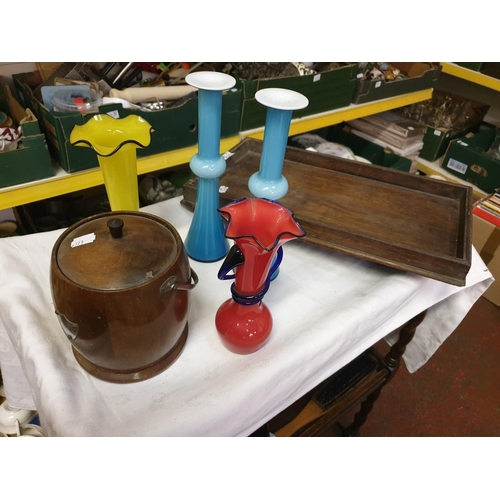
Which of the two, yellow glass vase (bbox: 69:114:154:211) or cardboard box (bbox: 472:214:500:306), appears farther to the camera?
cardboard box (bbox: 472:214:500:306)

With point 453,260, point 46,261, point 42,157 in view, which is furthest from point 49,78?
point 453,260

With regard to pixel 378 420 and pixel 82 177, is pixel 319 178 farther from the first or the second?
pixel 378 420

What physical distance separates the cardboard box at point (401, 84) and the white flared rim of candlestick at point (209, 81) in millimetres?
1125

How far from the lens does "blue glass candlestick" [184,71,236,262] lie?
25.2 inches

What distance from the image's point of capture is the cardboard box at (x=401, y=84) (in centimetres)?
162

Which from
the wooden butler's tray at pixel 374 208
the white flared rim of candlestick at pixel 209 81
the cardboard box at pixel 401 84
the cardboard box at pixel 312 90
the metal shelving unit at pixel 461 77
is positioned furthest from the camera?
the metal shelving unit at pixel 461 77

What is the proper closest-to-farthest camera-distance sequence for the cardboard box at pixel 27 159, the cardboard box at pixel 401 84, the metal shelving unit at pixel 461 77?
the cardboard box at pixel 27 159
the cardboard box at pixel 401 84
the metal shelving unit at pixel 461 77

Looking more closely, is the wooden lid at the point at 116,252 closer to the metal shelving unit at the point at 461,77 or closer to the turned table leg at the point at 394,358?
the turned table leg at the point at 394,358

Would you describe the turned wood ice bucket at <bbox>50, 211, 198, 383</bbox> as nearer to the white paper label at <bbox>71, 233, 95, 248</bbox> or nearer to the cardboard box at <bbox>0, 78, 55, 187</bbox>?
the white paper label at <bbox>71, 233, 95, 248</bbox>

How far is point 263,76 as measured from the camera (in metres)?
1.40

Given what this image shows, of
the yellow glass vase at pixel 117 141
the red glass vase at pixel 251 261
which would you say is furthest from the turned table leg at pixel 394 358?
the yellow glass vase at pixel 117 141

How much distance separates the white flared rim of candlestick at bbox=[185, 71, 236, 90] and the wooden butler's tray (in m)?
0.29

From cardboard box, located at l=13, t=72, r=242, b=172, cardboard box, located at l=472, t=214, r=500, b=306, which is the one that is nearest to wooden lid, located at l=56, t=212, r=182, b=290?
cardboard box, located at l=13, t=72, r=242, b=172

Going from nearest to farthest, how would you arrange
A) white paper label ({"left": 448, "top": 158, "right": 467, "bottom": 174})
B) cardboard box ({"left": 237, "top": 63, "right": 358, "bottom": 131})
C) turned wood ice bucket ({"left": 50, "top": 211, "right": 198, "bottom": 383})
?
turned wood ice bucket ({"left": 50, "top": 211, "right": 198, "bottom": 383})
cardboard box ({"left": 237, "top": 63, "right": 358, "bottom": 131})
white paper label ({"left": 448, "top": 158, "right": 467, "bottom": 174})
